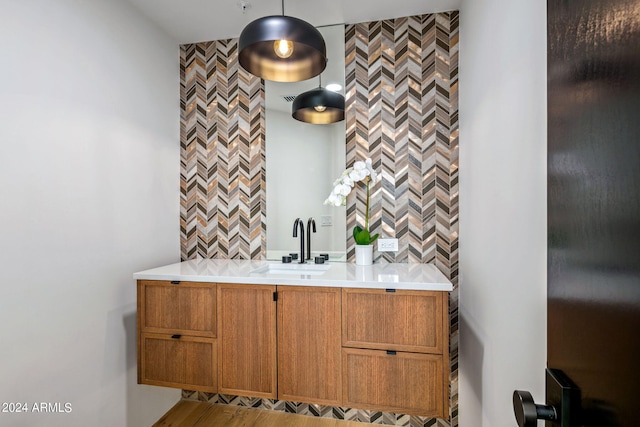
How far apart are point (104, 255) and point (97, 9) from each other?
1478 millimetres

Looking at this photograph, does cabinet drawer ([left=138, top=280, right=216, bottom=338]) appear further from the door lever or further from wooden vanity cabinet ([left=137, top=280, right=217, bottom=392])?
the door lever

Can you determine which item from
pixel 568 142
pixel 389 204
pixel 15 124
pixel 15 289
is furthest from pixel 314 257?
pixel 568 142

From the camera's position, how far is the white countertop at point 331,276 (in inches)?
66.7

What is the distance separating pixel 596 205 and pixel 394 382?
1527 mm

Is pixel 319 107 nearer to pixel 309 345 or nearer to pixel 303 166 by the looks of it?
pixel 303 166

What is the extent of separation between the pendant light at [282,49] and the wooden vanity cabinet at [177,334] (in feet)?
4.27

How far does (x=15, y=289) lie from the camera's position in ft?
4.79

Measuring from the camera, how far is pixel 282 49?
1628mm

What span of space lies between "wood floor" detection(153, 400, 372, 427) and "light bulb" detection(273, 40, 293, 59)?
94.3 inches

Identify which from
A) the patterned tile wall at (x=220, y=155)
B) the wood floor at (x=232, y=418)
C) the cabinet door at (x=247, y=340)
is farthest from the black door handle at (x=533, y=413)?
the patterned tile wall at (x=220, y=155)

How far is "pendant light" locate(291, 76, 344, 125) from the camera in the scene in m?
2.33

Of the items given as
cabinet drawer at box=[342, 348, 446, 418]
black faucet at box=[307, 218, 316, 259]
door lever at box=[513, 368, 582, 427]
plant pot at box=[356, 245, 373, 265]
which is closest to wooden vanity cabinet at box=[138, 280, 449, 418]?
cabinet drawer at box=[342, 348, 446, 418]

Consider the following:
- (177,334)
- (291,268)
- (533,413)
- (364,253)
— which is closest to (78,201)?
(177,334)

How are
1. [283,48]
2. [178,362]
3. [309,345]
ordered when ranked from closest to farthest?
1. [283,48]
2. [309,345]
3. [178,362]
